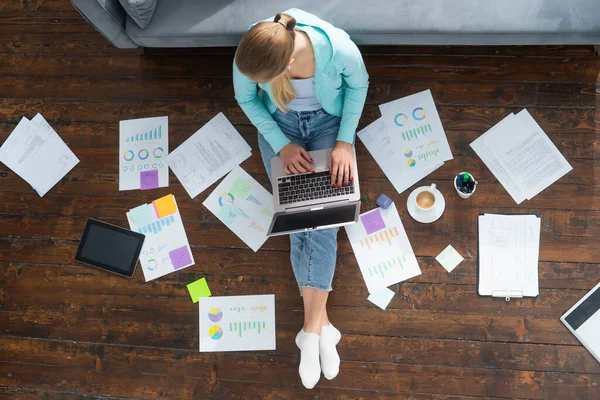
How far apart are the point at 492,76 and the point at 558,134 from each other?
37cm

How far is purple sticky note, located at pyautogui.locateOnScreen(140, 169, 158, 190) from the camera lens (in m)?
2.24

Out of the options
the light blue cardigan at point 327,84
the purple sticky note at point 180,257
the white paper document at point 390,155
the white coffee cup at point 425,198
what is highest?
the light blue cardigan at point 327,84

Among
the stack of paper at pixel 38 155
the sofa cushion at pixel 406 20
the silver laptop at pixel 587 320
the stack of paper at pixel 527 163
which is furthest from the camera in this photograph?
the stack of paper at pixel 38 155

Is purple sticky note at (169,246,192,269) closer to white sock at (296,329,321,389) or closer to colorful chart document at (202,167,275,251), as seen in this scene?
colorful chart document at (202,167,275,251)

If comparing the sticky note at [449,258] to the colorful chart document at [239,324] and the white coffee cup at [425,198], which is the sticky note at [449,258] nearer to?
the white coffee cup at [425,198]

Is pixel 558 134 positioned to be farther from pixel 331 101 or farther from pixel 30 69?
pixel 30 69

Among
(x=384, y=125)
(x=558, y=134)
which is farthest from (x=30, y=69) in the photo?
(x=558, y=134)

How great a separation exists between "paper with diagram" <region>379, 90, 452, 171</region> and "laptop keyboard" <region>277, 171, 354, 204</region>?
0.37m

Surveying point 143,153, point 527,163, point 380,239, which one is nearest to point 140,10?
point 143,153

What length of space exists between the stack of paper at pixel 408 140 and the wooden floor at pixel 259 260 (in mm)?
43

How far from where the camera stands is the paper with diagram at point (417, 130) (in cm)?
212

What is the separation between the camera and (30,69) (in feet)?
7.88

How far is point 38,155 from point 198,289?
Result: 1.00 metres

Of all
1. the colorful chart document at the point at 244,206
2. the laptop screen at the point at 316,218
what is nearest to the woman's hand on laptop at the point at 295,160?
the laptop screen at the point at 316,218
